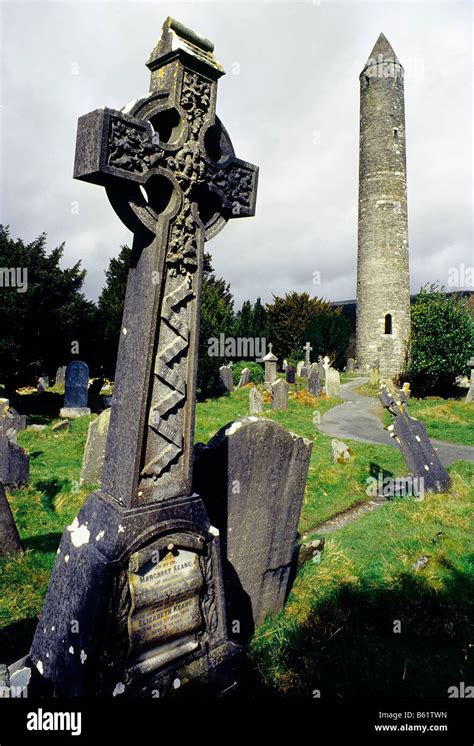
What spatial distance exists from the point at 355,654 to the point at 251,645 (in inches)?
33.4

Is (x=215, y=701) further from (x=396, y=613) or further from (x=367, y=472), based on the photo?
(x=367, y=472)

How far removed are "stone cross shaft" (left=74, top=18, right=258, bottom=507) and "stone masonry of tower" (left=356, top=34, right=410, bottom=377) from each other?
2554 centimetres

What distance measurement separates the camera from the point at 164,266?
288 centimetres

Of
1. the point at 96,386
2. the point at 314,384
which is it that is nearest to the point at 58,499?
the point at 96,386

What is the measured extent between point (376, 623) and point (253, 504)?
1559 mm

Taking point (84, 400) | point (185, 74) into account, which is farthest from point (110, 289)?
point (185, 74)

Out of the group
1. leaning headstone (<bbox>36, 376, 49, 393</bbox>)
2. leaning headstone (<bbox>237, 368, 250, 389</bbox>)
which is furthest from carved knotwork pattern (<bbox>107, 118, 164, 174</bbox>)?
leaning headstone (<bbox>237, 368, 250, 389</bbox>)

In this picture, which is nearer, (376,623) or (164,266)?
Answer: (164,266)

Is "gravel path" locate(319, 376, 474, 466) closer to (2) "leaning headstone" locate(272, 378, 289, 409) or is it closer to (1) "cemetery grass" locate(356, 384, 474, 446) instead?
(1) "cemetery grass" locate(356, 384, 474, 446)

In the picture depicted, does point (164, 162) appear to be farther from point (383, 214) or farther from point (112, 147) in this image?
point (383, 214)

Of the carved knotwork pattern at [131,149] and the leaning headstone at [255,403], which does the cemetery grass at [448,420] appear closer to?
the leaning headstone at [255,403]

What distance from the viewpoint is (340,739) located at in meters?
2.93

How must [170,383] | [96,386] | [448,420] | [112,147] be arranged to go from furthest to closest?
1. [96,386]
2. [448,420]
3. [170,383]
4. [112,147]

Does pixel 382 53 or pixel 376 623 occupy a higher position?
pixel 382 53
